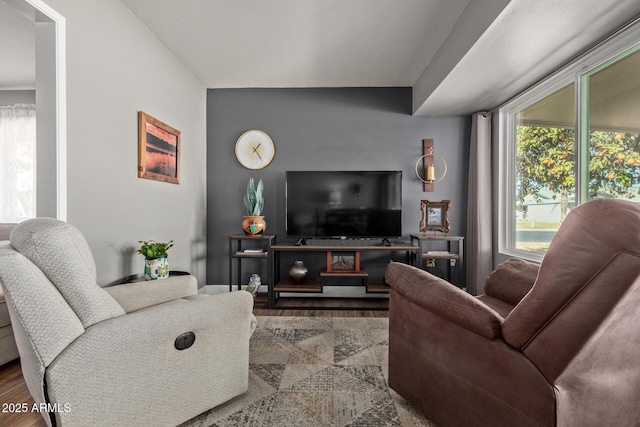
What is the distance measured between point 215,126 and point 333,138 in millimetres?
1448

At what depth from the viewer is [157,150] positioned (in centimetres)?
283

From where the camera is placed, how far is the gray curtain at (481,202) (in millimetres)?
3588

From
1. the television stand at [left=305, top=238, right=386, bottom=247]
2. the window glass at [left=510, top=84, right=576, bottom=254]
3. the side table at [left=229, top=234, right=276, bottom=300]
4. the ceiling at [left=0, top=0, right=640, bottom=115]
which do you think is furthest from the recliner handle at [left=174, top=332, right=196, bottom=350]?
the window glass at [left=510, top=84, right=576, bottom=254]

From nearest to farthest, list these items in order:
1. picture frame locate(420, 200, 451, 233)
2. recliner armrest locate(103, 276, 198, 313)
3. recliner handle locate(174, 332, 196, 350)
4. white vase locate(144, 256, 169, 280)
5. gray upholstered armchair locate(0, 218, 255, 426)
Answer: gray upholstered armchair locate(0, 218, 255, 426), recliner handle locate(174, 332, 196, 350), recliner armrest locate(103, 276, 198, 313), white vase locate(144, 256, 169, 280), picture frame locate(420, 200, 451, 233)

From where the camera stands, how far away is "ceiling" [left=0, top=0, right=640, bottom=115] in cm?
203

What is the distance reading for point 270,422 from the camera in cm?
152

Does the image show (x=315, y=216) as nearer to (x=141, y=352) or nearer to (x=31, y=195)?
(x=141, y=352)

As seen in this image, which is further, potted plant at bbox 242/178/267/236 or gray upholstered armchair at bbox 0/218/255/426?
potted plant at bbox 242/178/267/236

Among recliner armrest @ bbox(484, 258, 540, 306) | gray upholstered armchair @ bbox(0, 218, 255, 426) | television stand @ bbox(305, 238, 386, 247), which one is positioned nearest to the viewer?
gray upholstered armchair @ bbox(0, 218, 255, 426)

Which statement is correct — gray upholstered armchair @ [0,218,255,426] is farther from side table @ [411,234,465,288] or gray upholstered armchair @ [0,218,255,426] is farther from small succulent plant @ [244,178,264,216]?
side table @ [411,234,465,288]

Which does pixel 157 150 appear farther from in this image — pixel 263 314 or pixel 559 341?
pixel 559 341

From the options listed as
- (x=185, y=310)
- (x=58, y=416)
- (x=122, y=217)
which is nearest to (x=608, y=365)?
(x=185, y=310)

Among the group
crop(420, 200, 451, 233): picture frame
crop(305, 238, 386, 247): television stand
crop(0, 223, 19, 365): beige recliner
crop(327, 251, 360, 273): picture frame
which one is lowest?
crop(0, 223, 19, 365): beige recliner

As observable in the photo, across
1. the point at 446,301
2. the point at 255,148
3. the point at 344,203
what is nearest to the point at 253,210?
the point at 255,148
